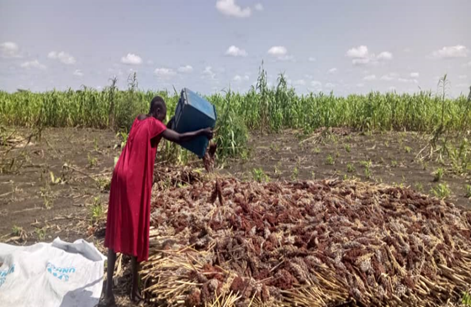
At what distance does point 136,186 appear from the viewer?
276 cm

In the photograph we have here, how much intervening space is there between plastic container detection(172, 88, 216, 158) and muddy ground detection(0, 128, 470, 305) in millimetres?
1664

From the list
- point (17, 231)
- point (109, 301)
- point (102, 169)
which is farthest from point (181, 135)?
point (102, 169)

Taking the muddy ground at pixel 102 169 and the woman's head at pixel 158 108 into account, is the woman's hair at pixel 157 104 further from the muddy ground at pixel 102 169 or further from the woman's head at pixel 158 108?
the muddy ground at pixel 102 169

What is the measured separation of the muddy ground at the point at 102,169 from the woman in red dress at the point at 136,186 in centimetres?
136

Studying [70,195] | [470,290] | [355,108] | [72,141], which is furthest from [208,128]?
[355,108]

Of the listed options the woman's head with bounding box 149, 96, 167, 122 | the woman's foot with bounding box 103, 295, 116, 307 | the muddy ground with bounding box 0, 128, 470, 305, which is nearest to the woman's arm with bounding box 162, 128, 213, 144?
the woman's head with bounding box 149, 96, 167, 122

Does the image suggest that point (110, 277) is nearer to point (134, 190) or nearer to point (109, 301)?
point (109, 301)

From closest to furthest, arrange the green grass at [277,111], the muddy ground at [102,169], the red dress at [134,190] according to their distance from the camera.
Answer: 1. the red dress at [134,190]
2. the muddy ground at [102,169]
3. the green grass at [277,111]

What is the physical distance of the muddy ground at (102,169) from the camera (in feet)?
15.0

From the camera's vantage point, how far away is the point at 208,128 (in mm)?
2848

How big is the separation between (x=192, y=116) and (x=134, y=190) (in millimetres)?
557

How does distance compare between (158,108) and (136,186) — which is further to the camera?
(158,108)

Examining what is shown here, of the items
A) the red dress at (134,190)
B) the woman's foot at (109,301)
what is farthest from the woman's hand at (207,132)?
the woman's foot at (109,301)

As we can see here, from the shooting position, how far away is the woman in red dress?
9.04 feet
